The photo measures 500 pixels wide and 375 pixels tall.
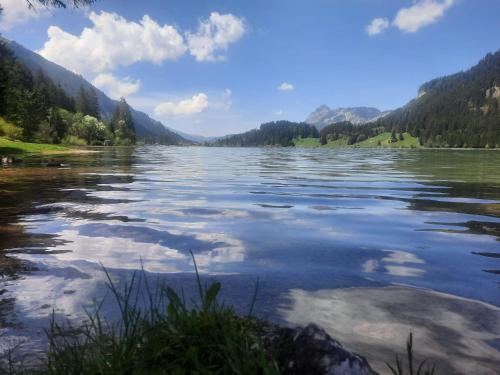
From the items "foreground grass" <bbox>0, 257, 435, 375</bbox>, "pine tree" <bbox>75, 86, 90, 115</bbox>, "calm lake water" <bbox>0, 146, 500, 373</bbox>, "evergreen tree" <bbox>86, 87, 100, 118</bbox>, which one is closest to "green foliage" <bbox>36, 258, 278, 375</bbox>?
"foreground grass" <bbox>0, 257, 435, 375</bbox>

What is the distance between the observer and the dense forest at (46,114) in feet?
246

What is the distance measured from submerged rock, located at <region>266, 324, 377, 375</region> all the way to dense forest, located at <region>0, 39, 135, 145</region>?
4446cm

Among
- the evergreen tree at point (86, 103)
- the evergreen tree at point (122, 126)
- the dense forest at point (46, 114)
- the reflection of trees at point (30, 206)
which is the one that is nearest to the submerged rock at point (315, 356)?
the reflection of trees at point (30, 206)

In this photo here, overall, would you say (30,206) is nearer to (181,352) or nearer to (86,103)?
(181,352)

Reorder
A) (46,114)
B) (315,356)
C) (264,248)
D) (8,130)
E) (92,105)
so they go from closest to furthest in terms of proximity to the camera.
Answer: (315,356), (264,248), (8,130), (46,114), (92,105)

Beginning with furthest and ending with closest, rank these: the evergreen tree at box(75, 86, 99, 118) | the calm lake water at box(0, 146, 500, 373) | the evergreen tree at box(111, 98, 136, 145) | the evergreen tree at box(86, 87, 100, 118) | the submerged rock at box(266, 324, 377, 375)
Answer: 1. the evergreen tree at box(86, 87, 100, 118)
2. the evergreen tree at box(75, 86, 99, 118)
3. the evergreen tree at box(111, 98, 136, 145)
4. the calm lake water at box(0, 146, 500, 373)
5. the submerged rock at box(266, 324, 377, 375)

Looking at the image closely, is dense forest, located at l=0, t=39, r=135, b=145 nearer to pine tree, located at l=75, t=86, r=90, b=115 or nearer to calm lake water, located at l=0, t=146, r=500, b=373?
pine tree, located at l=75, t=86, r=90, b=115

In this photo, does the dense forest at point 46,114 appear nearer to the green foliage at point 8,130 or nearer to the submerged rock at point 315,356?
the green foliage at point 8,130

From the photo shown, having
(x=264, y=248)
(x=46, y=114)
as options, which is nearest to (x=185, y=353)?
(x=264, y=248)

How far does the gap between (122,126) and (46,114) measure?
65.8m

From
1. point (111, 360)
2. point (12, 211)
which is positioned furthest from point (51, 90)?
point (111, 360)

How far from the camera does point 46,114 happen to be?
116500 mm

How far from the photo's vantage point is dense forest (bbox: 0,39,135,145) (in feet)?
246

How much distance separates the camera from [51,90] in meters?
161
